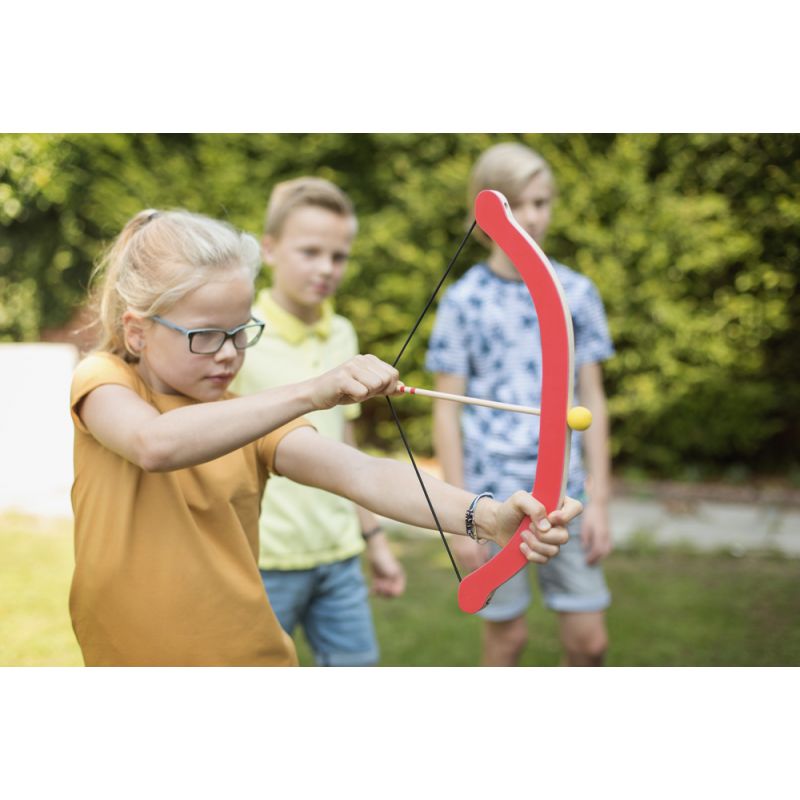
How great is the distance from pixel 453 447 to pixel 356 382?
1.57 m

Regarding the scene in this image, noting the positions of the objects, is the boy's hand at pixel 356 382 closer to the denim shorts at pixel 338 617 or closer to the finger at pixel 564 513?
the finger at pixel 564 513

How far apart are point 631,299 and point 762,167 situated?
3.59 feet

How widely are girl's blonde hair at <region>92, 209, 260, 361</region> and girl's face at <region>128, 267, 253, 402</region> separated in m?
0.03

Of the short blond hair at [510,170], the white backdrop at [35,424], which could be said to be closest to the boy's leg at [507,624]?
the short blond hair at [510,170]

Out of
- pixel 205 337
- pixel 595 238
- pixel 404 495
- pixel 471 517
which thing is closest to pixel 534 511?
pixel 471 517

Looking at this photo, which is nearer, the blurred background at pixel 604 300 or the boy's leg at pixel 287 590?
the boy's leg at pixel 287 590

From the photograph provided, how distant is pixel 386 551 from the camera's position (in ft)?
9.75

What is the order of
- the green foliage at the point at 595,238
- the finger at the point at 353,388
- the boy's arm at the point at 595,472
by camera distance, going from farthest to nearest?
the green foliage at the point at 595,238
the boy's arm at the point at 595,472
the finger at the point at 353,388

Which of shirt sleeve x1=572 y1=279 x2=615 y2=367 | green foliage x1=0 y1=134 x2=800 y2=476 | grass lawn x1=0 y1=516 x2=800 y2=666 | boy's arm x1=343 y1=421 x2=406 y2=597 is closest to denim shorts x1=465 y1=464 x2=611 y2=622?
boy's arm x1=343 y1=421 x2=406 y2=597

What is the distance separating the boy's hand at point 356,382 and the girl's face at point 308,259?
50.8 inches

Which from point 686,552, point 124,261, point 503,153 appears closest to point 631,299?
point 686,552

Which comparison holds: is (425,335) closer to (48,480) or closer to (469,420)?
(48,480)

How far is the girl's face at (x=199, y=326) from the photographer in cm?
191

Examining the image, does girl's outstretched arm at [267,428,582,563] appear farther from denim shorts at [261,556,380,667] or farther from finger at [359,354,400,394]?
denim shorts at [261,556,380,667]
